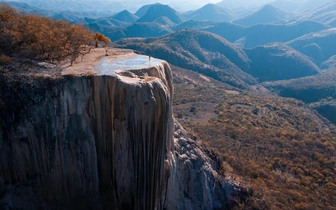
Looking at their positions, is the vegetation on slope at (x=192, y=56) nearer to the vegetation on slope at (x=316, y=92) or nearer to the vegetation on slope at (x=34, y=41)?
→ the vegetation on slope at (x=316, y=92)

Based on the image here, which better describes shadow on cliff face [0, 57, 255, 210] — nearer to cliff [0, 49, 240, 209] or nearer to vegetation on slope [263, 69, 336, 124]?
cliff [0, 49, 240, 209]

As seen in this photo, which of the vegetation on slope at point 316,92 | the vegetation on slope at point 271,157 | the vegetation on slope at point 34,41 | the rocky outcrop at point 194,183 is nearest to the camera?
the vegetation on slope at point 34,41

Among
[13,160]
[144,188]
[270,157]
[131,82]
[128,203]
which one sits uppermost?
[131,82]

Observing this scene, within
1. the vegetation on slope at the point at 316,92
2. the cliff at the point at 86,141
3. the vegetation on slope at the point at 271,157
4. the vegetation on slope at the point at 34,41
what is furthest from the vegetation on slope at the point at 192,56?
the cliff at the point at 86,141

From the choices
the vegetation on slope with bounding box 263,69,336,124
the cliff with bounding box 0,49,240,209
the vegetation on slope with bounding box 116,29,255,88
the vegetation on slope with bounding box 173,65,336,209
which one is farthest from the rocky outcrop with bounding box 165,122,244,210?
the vegetation on slope with bounding box 116,29,255,88

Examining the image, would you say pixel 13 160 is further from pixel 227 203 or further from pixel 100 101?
pixel 227 203

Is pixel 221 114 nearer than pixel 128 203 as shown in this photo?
No

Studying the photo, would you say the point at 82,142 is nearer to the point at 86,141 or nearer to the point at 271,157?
the point at 86,141

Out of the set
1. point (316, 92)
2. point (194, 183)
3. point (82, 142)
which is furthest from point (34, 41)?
point (316, 92)

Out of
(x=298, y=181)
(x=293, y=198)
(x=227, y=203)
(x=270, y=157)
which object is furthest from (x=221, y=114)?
(x=227, y=203)
